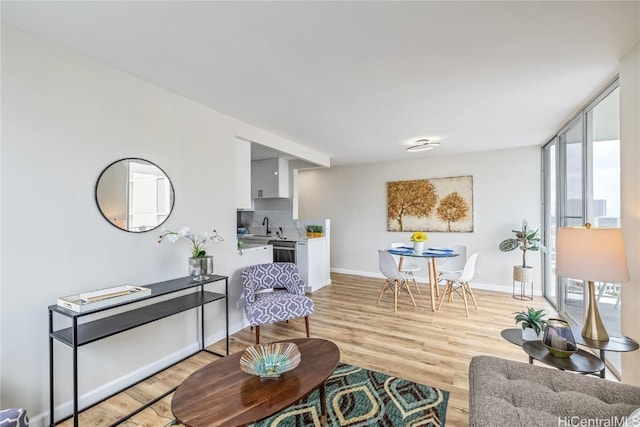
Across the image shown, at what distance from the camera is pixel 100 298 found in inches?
70.9

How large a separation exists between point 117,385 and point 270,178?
3881mm

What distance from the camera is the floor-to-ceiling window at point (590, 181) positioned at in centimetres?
231

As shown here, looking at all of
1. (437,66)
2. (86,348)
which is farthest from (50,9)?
(437,66)

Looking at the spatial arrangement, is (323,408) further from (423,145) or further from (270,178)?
(270,178)

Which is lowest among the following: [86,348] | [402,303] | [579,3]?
[402,303]

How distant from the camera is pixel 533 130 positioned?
12.2ft

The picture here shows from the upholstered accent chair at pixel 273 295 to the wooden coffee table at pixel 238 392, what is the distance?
0.91 m

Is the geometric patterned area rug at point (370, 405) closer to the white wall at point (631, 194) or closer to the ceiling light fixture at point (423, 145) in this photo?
the white wall at point (631, 194)

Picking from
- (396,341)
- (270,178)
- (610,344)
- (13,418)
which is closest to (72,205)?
(13,418)

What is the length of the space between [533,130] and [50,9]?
4765 millimetres

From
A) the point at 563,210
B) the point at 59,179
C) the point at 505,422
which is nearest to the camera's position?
the point at 505,422

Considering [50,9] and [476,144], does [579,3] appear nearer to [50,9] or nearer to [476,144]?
[50,9]

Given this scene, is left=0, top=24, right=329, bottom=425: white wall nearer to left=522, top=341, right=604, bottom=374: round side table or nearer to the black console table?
the black console table

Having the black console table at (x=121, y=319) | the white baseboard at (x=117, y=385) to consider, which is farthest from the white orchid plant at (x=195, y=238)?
the white baseboard at (x=117, y=385)
